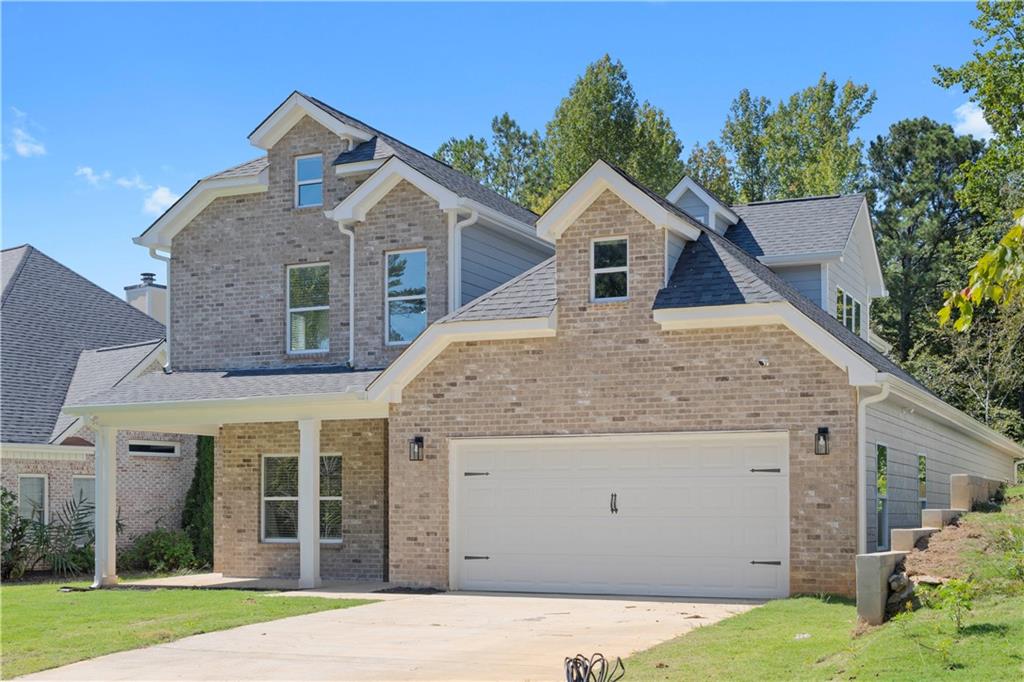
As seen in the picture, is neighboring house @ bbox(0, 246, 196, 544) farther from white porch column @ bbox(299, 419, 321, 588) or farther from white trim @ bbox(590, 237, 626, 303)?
white trim @ bbox(590, 237, 626, 303)

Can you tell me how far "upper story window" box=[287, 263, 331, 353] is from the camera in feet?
74.6

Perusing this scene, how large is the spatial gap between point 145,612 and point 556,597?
5.86 m

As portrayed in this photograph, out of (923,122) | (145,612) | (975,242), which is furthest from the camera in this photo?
(923,122)

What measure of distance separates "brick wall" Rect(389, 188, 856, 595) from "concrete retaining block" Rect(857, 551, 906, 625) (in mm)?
3999

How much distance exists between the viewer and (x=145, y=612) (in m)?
16.2

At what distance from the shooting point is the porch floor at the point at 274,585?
61.0 ft

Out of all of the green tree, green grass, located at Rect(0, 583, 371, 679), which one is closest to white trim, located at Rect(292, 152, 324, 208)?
green grass, located at Rect(0, 583, 371, 679)

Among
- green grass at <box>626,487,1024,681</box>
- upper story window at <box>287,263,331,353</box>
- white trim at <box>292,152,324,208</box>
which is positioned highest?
white trim at <box>292,152,324,208</box>

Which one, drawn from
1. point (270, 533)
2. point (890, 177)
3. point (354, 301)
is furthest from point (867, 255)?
point (890, 177)

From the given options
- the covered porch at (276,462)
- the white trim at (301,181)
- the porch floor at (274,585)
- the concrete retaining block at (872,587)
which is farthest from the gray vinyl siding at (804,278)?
the concrete retaining block at (872,587)

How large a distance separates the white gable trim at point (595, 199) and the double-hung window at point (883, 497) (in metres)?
4.70

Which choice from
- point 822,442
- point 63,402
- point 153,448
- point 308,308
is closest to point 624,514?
point 822,442

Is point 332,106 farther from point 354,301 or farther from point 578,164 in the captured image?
point 578,164

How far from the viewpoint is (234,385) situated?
70.6ft
